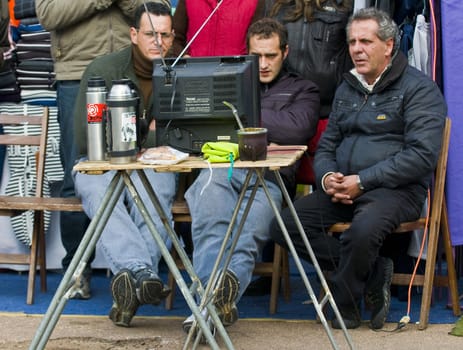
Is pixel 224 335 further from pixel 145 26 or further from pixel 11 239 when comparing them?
pixel 11 239

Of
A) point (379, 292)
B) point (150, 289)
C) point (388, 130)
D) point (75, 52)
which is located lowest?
point (379, 292)

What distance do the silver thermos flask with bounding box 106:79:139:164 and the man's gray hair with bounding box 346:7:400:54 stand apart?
173cm

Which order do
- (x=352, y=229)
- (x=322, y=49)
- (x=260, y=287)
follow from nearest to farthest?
1. (x=352, y=229)
2. (x=322, y=49)
3. (x=260, y=287)

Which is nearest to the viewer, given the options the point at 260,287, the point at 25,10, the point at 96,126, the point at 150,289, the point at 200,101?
the point at 96,126

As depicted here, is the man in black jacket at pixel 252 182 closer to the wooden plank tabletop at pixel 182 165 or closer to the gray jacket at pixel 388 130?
the gray jacket at pixel 388 130

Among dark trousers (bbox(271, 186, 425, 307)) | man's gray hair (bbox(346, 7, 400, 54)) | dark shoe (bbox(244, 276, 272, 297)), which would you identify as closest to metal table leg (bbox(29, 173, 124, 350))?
dark trousers (bbox(271, 186, 425, 307))

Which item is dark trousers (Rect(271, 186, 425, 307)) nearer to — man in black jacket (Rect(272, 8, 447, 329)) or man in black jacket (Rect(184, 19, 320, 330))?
man in black jacket (Rect(272, 8, 447, 329))

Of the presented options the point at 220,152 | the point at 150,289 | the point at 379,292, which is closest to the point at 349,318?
the point at 379,292

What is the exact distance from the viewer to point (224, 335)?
405 centimetres

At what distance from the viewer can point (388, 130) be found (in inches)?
208

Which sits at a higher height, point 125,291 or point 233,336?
point 125,291

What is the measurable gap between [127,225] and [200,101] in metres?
1.20

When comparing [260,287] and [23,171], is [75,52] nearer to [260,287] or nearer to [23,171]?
[23,171]

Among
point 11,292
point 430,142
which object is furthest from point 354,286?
point 11,292
